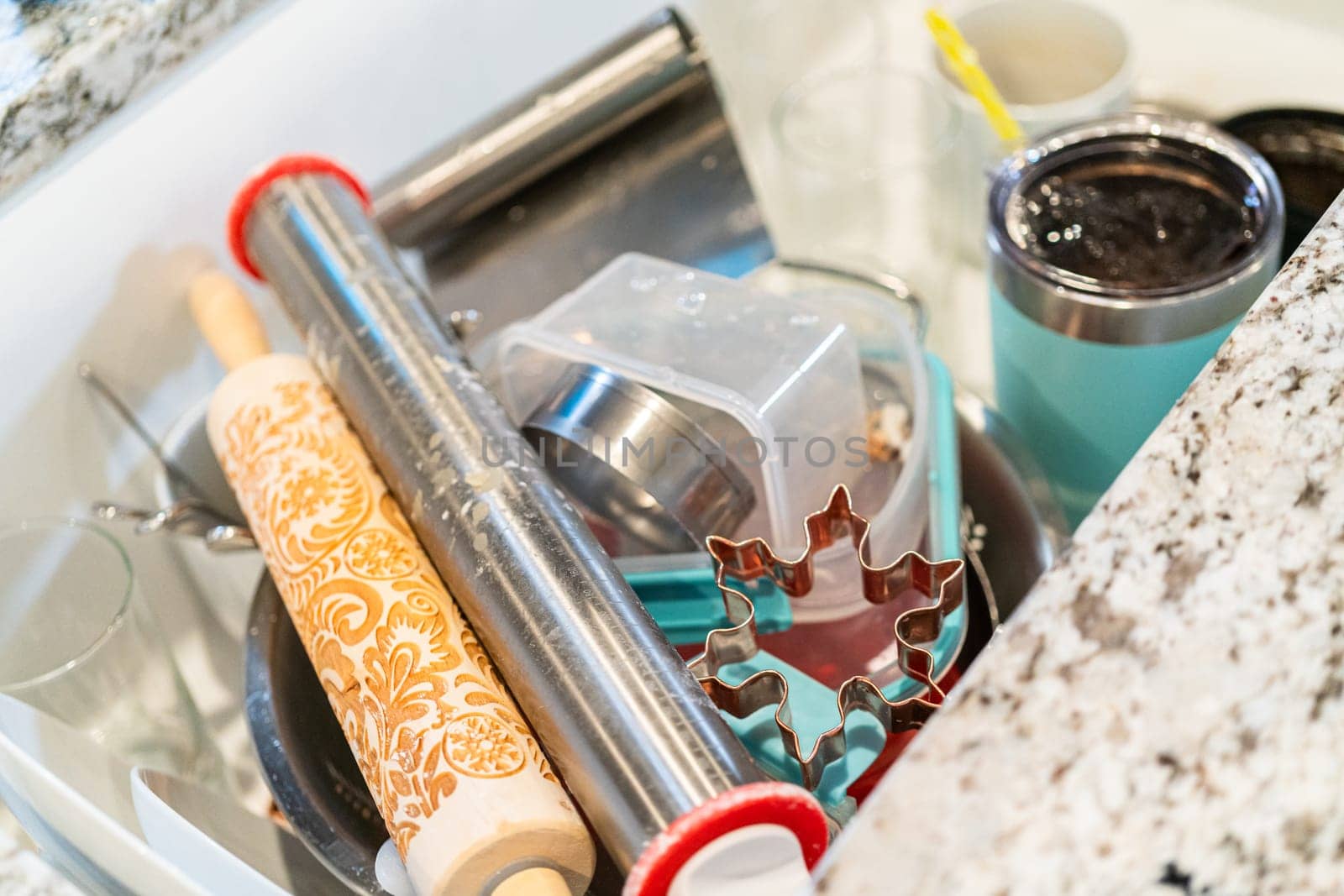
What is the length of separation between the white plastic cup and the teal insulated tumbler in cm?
13

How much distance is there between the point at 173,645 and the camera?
0.53 metres

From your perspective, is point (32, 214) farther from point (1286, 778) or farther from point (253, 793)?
point (1286, 778)

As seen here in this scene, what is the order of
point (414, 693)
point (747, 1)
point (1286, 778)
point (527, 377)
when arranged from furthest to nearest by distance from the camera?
1. point (747, 1)
2. point (527, 377)
3. point (414, 693)
4. point (1286, 778)

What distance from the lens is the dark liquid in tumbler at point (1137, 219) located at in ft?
1.32

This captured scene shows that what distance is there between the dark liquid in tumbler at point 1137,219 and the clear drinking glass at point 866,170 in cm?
16

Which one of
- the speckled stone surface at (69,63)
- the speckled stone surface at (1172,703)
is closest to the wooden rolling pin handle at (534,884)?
the speckled stone surface at (1172,703)

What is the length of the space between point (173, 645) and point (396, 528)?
0.73ft

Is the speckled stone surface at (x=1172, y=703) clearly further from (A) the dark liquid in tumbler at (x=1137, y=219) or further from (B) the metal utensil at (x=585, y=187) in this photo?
(B) the metal utensil at (x=585, y=187)

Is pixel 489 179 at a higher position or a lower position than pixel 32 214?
lower

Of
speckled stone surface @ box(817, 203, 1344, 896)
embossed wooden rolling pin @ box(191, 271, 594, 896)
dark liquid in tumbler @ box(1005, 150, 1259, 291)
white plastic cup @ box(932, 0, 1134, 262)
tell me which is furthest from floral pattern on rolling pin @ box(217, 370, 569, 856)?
white plastic cup @ box(932, 0, 1134, 262)

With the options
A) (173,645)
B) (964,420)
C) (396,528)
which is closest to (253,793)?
(173,645)

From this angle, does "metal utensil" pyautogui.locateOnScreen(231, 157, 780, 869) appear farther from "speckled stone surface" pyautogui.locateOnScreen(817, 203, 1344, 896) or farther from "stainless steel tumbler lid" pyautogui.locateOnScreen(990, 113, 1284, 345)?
"stainless steel tumbler lid" pyautogui.locateOnScreen(990, 113, 1284, 345)

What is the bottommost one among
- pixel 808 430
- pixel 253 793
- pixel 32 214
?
pixel 253 793

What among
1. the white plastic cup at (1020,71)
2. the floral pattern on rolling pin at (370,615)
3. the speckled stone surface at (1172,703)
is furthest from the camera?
the white plastic cup at (1020,71)
